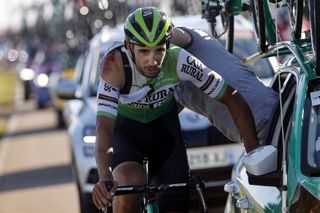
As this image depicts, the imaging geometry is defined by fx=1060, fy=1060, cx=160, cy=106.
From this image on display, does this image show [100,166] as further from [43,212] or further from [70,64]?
[70,64]

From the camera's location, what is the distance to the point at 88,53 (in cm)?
1243

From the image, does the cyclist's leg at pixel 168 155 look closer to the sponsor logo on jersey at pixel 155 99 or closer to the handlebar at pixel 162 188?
the sponsor logo on jersey at pixel 155 99

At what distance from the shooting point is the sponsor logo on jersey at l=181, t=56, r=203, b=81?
6.26 meters

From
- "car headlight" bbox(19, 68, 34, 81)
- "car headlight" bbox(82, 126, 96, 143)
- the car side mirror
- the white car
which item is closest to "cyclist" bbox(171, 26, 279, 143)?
the white car

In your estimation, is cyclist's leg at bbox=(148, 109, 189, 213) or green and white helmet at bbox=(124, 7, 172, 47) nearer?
green and white helmet at bbox=(124, 7, 172, 47)

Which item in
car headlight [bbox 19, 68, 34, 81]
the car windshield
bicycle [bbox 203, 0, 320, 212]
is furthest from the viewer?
car headlight [bbox 19, 68, 34, 81]

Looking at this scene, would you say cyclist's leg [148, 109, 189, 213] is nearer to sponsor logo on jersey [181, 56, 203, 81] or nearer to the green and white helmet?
sponsor logo on jersey [181, 56, 203, 81]

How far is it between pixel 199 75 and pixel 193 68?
6 centimetres

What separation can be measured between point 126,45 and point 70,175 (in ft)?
30.8

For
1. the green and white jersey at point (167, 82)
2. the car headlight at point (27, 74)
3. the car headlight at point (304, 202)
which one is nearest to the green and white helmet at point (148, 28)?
the green and white jersey at point (167, 82)

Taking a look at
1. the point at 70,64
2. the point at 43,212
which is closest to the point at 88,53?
the point at 43,212

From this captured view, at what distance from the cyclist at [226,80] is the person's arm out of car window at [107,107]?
0.70 metres

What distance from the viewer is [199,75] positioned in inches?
246

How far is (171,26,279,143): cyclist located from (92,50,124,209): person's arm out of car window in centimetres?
70
